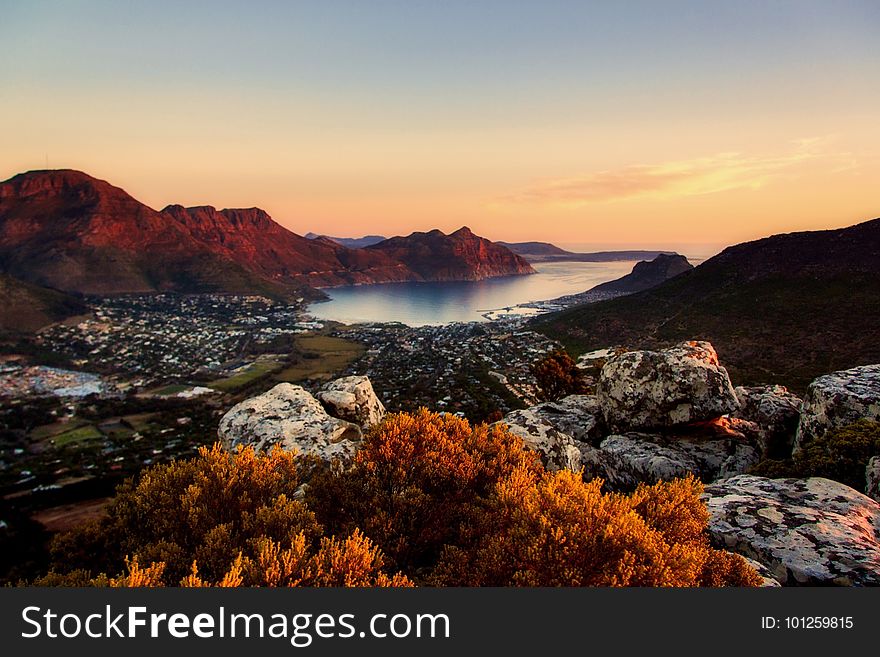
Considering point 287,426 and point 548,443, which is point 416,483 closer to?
point 548,443

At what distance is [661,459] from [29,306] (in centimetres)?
20809

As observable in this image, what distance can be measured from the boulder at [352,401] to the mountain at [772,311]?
40.4 m

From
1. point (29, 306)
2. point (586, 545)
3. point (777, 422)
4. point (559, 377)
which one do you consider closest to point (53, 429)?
point (559, 377)

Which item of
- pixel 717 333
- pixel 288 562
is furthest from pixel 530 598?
pixel 717 333

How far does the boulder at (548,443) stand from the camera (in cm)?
1392

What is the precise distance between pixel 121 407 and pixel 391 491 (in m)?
96.1

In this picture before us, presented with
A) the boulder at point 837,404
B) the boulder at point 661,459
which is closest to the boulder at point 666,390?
the boulder at point 661,459

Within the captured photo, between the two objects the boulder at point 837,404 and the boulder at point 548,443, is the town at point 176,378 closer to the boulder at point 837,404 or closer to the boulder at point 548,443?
the boulder at point 548,443

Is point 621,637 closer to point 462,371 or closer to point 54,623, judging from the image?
point 54,623

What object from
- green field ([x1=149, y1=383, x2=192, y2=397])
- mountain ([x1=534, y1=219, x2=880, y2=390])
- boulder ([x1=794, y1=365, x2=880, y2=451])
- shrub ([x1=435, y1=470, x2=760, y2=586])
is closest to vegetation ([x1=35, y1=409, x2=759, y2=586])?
shrub ([x1=435, y1=470, x2=760, y2=586])

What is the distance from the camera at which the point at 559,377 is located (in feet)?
114

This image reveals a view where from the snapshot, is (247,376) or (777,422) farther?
(247,376)

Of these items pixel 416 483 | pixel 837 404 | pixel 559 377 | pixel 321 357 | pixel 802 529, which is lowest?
pixel 321 357

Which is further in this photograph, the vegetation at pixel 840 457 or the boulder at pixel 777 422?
the boulder at pixel 777 422
